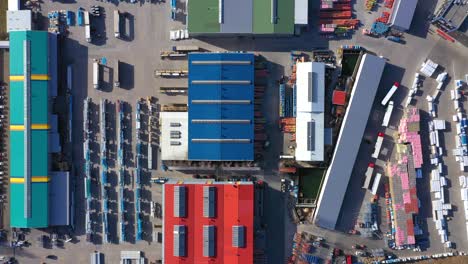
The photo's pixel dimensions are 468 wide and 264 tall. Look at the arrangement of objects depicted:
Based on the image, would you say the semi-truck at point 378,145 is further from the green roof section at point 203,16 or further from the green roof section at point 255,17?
the green roof section at point 203,16

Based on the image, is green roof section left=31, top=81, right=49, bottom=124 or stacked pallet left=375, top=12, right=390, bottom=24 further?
stacked pallet left=375, top=12, right=390, bottom=24

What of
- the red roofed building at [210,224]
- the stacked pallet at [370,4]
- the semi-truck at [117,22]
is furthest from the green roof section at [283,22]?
the semi-truck at [117,22]

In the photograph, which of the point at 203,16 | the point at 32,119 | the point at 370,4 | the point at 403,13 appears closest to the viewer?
the point at 32,119

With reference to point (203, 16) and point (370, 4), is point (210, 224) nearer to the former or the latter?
point (203, 16)

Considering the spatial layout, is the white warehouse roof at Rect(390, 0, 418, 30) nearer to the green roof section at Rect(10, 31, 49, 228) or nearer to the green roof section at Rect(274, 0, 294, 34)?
the green roof section at Rect(274, 0, 294, 34)

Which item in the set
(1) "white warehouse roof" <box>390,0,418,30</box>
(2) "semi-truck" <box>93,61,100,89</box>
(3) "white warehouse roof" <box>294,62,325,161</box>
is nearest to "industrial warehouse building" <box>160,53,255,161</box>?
(3) "white warehouse roof" <box>294,62,325,161</box>

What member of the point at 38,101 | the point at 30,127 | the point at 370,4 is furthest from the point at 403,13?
the point at 30,127

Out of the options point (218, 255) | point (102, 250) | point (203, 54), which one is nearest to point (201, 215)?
point (218, 255)
